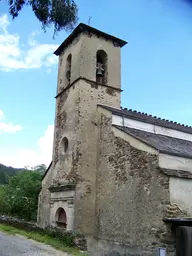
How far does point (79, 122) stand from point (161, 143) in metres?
4.05

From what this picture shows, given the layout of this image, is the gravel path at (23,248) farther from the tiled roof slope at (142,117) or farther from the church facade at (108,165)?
the tiled roof slope at (142,117)

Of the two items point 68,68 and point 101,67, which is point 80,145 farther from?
point 68,68

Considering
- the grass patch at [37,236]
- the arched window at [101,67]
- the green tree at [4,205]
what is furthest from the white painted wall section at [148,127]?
the green tree at [4,205]

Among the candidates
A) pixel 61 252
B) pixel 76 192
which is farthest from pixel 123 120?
pixel 61 252

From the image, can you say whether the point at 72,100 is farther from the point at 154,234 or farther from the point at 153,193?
the point at 154,234

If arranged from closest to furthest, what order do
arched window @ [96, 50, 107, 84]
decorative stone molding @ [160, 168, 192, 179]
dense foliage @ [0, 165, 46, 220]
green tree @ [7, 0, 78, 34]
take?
1. green tree @ [7, 0, 78, 34]
2. decorative stone molding @ [160, 168, 192, 179]
3. arched window @ [96, 50, 107, 84]
4. dense foliage @ [0, 165, 46, 220]

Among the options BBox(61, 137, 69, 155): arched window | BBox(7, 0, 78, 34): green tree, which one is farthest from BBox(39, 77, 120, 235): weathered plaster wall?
BBox(7, 0, 78, 34): green tree

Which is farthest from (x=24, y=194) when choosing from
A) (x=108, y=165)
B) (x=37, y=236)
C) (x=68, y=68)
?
(x=108, y=165)

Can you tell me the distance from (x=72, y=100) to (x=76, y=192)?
4674 millimetres

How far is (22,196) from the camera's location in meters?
25.3

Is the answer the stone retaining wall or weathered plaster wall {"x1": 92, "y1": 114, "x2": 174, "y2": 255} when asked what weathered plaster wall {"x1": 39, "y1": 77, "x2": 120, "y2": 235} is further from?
the stone retaining wall

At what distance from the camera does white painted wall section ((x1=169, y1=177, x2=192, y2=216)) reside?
10055 mm

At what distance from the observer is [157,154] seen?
10.7 m

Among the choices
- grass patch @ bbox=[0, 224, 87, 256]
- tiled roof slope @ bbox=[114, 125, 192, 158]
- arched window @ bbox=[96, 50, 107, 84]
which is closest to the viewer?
tiled roof slope @ bbox=[114, 125, 192, 158]
